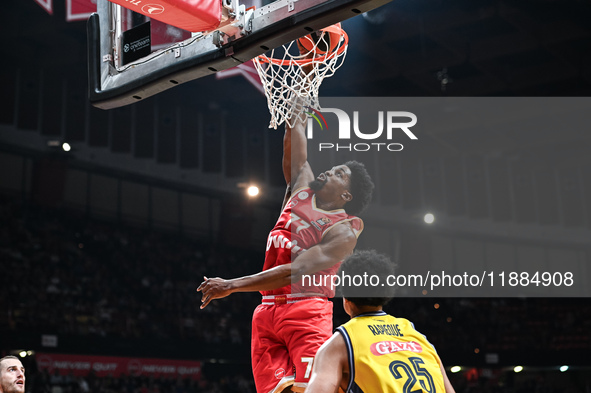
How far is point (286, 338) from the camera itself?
4.00m

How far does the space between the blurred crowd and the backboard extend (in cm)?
1230

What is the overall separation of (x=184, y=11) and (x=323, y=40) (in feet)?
4.75

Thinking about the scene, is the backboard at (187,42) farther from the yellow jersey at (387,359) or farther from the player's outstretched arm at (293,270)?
the yellow jersey at (387,359)

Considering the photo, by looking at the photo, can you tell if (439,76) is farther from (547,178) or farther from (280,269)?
(280,269)

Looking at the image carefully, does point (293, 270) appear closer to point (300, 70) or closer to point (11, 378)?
point (300, 70)

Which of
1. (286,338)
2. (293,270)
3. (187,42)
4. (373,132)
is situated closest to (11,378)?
(286,338)

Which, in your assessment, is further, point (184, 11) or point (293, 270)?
point (293, 270)

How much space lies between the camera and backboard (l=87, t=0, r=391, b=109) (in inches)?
132

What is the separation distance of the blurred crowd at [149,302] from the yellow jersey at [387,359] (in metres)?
13.6

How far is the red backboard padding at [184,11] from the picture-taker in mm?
3309

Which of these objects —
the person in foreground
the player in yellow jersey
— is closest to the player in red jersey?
the player in yellow jersey

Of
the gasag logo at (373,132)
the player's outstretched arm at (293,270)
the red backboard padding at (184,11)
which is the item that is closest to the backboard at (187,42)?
the red backboard padding at (184,11)

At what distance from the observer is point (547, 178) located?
2059cm

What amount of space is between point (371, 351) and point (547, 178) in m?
19.4
